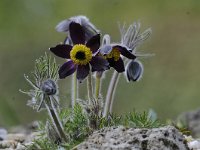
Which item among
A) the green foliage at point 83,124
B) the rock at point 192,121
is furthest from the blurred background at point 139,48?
the green foliage at point 83,124

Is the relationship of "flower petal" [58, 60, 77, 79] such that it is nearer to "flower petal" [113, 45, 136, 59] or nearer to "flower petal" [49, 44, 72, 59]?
"flower petal" [49, 44, 72, 59]

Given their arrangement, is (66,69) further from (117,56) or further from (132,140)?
(132,140)

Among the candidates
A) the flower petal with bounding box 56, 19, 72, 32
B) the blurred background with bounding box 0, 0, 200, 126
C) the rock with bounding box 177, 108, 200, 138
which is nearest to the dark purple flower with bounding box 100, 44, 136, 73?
the flower petal with bounding box 56, 19, 72, 32

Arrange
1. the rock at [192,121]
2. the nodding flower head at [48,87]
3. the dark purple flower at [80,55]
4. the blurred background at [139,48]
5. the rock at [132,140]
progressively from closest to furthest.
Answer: the rock at [132,140] < the nodding flower head at [48,87] < the dark purple flower at [80,55] < the rock at [192,121] < the blurred background at [139,48]

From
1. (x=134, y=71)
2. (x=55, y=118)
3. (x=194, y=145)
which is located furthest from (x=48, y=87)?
(x=194, y=145)

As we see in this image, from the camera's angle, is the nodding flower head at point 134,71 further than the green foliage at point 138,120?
Yes

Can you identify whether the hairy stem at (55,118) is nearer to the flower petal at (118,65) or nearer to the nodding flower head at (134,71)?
the flower petal at (118,65)

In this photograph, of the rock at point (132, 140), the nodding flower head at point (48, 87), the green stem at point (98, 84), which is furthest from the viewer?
the green stem at point (98, 84)
